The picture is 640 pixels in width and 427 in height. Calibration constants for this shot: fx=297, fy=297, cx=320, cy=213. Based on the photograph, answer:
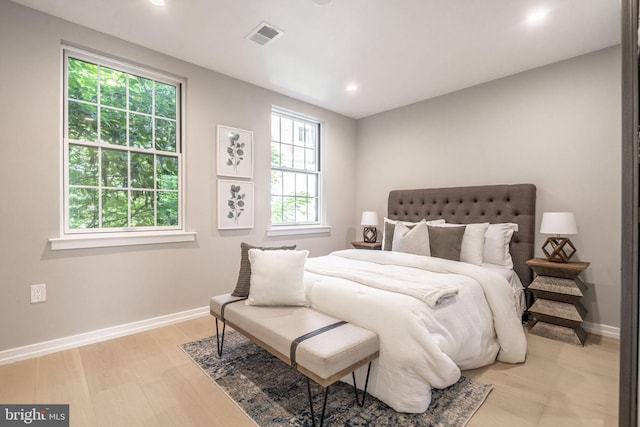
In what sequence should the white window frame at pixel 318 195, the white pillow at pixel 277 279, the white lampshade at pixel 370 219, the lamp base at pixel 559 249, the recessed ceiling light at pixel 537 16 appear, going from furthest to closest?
the white lampshade at pixel 370 219, the white window frame at pixel 318 195, the lamp base at pixel 559 249, the recessed ceiling light at pixel 537 16, the white pillow at pixel 277 279

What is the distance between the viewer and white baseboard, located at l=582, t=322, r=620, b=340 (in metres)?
2.67

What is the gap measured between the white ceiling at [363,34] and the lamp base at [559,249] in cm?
176

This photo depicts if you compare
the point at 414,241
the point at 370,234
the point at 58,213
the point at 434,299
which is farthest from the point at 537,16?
the point at 58,213

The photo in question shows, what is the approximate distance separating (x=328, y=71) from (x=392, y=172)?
1.78 m

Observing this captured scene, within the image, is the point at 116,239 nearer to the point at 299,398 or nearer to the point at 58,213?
the point at 58,213

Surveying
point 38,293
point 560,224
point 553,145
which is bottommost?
point 38,293

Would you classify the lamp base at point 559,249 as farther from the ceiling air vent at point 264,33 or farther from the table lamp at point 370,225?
the ceiling air vent at point 264,33

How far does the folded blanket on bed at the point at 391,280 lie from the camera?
186cm

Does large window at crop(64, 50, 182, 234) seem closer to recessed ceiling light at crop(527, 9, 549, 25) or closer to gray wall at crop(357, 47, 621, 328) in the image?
gray wall at crop(357, 47, 621, 328)

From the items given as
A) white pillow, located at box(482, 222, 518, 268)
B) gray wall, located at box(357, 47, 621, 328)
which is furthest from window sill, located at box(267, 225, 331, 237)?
white pillow, located at box(482, 222, 518, 268)

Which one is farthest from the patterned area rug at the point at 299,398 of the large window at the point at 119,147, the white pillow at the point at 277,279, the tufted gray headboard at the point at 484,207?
the tufted gray headboard at the point at 484,207

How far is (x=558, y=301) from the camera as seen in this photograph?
2.62 meters

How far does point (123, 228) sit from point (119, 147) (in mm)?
747

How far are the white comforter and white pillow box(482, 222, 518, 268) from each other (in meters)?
0.65
